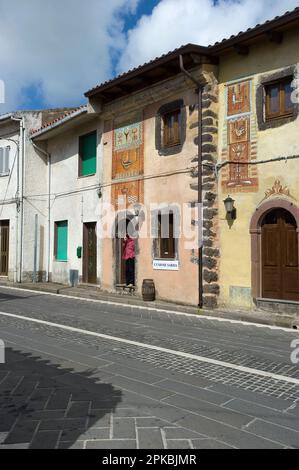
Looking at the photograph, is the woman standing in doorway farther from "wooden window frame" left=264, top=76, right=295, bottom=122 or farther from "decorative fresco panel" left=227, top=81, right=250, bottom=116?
"wooden window frame" left=264, top=76, right=295, bottom=122

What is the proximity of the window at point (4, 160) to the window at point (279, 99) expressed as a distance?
12.5m

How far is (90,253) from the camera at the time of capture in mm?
15867

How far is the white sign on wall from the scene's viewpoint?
40.0 feet

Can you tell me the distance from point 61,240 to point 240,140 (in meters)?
9.25

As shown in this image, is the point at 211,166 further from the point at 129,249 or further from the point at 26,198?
the point at 26,198

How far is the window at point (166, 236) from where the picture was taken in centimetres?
1251

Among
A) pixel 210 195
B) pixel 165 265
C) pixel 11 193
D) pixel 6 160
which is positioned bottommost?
pixel 165 265

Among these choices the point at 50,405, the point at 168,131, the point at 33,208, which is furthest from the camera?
the point at 33,208

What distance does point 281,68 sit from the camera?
10055 mm

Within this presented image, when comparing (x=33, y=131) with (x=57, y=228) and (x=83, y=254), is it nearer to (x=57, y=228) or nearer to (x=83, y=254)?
(x=57, y=228)

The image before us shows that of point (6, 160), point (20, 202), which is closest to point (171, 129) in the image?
point (20, 202)

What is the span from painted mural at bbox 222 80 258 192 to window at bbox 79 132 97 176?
6085 millimetres

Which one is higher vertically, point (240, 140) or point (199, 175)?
point (240, 140)

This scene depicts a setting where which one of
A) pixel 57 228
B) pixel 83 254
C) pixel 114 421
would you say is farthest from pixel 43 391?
pixel 57 228
